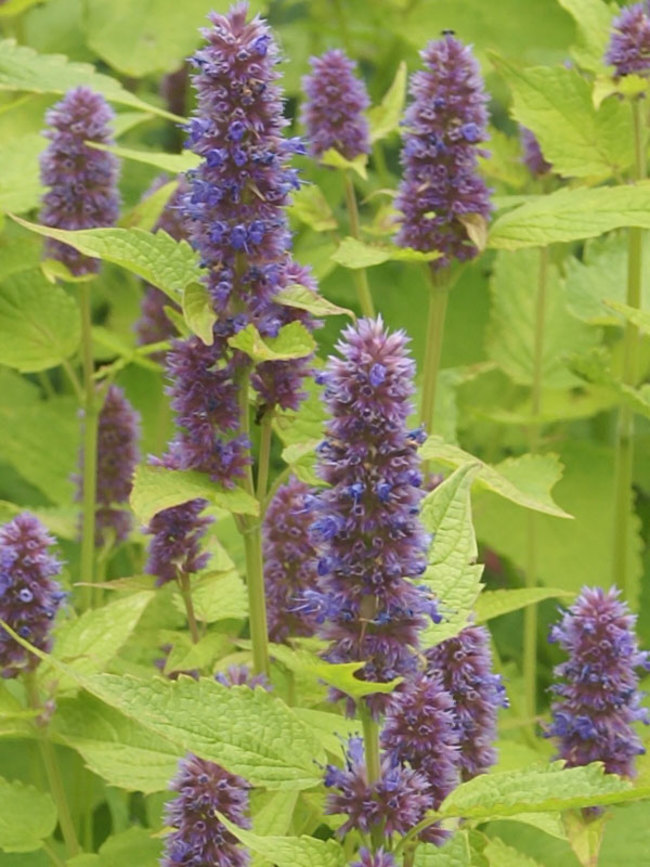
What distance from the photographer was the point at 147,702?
1048 mm

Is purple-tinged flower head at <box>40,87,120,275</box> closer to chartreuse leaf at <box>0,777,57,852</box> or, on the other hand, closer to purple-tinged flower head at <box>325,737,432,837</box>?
chartreuse leaf at <box>0,777,57,852</box>

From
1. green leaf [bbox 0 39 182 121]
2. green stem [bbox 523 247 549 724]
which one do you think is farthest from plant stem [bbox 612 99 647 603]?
green leaf [bbox 0 39 182 121]

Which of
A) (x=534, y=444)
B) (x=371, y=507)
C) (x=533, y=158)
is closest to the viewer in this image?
(x=371, y=507)

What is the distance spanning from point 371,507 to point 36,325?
3.54 ft

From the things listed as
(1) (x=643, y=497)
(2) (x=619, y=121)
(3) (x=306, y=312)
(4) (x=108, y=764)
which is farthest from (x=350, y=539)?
(1) (x=643, y=497)

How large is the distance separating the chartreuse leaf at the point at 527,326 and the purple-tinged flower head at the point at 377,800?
134cm

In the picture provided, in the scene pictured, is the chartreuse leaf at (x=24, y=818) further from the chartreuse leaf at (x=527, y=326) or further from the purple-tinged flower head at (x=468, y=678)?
the chartreuse leaf at (x=527, y=326)

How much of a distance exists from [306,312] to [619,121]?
2.50 ft

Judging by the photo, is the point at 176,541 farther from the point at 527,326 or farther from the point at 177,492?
the point at 527,326

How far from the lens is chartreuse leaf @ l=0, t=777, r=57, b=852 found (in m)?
1.45

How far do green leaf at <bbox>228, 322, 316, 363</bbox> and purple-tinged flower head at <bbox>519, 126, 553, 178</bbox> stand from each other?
1.10 metres

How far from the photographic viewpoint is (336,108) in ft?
6.43

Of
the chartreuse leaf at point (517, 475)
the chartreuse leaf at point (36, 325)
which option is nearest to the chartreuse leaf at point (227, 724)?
the chartreuse leaf at point (517, 475)

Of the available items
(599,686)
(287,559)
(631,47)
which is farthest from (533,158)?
(599,686)
